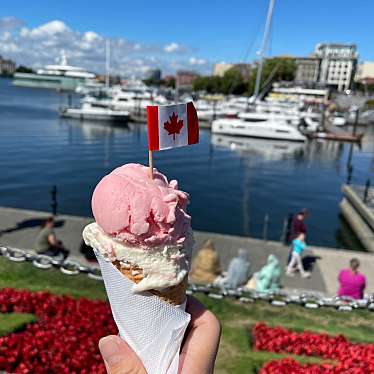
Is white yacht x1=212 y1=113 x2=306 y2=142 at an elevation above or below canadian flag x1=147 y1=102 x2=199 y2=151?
below

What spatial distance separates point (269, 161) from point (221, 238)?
2640 cm

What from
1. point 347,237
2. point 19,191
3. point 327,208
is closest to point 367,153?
point 327,208

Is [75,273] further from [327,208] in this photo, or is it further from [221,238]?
[327,208]

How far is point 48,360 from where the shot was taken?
4.96 meters

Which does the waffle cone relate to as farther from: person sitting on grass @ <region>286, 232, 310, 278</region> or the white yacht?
the white yacht

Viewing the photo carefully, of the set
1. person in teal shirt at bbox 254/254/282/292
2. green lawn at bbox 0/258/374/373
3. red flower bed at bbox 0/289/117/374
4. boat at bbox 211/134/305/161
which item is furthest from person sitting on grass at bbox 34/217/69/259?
boat at bbox 211/134/305/161

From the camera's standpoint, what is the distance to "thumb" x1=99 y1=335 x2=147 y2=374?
2727 millimetres

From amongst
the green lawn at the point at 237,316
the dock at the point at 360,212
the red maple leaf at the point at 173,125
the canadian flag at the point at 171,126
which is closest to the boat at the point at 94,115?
the dock at the point at 360,212

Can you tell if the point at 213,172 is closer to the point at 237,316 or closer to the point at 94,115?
the point at 237,316

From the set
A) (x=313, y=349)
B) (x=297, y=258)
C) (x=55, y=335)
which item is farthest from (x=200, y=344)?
(x=297, y=258)

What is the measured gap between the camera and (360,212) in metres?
19.3

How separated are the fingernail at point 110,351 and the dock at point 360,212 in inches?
594

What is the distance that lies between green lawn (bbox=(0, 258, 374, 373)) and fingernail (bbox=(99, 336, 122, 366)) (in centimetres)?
313

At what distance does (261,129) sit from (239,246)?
40.4 metres
